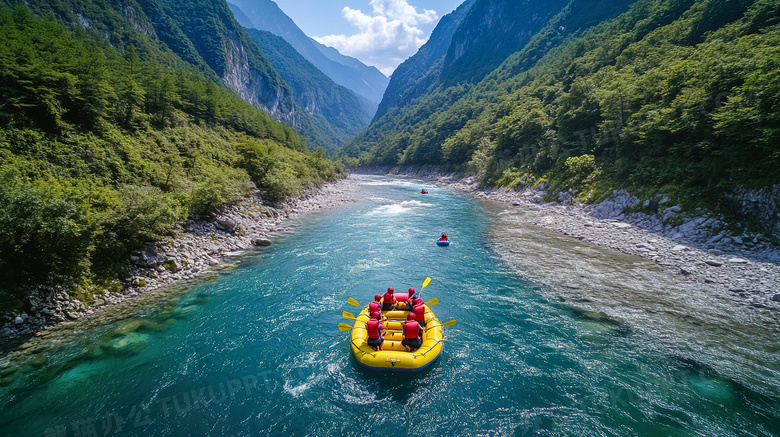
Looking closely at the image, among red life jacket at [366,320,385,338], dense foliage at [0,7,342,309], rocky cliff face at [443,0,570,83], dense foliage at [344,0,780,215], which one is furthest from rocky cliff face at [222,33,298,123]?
red life jacket at [366,320,385,338]

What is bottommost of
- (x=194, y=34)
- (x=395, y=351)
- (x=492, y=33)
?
(x=395, y=351)

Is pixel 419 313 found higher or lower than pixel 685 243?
lower

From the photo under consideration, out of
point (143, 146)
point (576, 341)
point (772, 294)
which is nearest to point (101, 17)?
point (143, 146)

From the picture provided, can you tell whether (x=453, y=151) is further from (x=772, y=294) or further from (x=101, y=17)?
(x=101, y=17)

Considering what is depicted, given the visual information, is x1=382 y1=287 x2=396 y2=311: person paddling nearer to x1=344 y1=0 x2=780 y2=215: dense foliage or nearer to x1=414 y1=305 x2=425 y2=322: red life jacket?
x1=414 y1=305 x2=425 y2=322: red life jacket

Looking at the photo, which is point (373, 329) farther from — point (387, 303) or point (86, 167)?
point (86, 167)

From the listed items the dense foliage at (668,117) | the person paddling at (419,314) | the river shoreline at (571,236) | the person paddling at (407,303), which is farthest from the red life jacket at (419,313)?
the dense foliage at (668,117)

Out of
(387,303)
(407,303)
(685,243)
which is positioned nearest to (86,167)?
(387,303)
